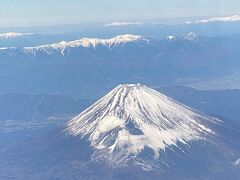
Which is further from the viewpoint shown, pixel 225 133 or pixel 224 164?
pixel 225 133

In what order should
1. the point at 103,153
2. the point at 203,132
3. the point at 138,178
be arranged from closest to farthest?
1. the point at 138,178
2. the point at 103,153
3. the point at 203,132

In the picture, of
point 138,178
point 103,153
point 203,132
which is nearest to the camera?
point 138,178

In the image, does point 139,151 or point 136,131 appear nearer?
point 139,151

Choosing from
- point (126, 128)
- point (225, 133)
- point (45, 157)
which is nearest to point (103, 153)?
point (126, 128)

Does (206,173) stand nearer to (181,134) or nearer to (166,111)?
(181,134)

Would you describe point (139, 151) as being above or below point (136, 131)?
below

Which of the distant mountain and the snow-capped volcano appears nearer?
the distant mountain

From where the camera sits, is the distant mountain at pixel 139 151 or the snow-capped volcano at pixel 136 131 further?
the snow-capped volcano at pixel 136 131

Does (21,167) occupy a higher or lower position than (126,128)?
lower
